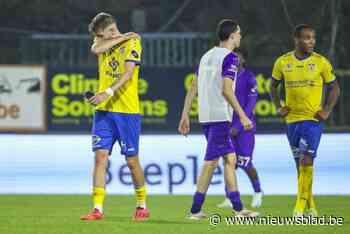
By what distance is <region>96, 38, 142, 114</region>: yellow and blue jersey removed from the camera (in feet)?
48.6

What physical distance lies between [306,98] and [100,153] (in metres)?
2.48

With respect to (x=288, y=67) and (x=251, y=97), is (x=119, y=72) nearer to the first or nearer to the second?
(x=288, y=67)

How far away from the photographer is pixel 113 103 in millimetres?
14844

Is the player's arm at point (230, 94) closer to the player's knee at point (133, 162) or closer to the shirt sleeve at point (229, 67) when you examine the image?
the shirt sleeve at point (229, 67)

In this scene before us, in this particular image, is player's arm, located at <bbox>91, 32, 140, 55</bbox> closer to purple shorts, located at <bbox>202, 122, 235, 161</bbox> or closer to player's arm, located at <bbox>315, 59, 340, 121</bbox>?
purple shorts, located at <bbox>202, 122, 235, 161</bbox>

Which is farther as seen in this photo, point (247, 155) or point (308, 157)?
point (247, 155)

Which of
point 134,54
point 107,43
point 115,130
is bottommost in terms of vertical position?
point 115,130

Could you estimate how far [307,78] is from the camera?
1581cm

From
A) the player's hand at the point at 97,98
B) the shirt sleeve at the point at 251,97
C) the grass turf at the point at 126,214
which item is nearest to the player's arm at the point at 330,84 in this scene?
the grass turf at the point at 126,214

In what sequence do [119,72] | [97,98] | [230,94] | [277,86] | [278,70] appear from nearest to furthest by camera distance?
[97,98], [230,94], [119,72], [278,70], [277,86]

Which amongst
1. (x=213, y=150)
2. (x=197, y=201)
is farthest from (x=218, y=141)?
(x=197, y=201)

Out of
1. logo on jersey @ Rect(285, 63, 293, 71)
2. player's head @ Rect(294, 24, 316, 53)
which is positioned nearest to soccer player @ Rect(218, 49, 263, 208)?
logo on jersey @ Rect(285, 63, 293, 71)

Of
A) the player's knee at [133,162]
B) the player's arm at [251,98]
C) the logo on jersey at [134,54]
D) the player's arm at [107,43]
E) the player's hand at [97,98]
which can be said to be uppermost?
the player's arm at [107,43]

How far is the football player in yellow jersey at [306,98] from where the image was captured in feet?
51.6
